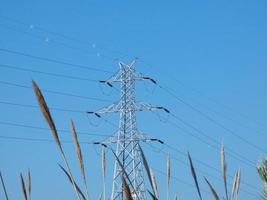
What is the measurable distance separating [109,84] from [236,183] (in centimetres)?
3384

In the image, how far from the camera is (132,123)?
32.1 metres

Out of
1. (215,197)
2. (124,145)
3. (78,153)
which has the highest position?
(124,145)

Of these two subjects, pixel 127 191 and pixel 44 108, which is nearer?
pixel 127 191

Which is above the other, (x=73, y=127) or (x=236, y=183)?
(x=73, y=127)

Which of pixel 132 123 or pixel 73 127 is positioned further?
pixel 132 123

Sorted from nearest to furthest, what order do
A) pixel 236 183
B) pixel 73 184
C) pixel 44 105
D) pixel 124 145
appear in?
pixel 44 105
pixel 73 184
pixel 236 183
pixel 124 145

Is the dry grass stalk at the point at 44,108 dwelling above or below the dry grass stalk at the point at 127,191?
above

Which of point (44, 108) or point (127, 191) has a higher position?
point (44, 108)

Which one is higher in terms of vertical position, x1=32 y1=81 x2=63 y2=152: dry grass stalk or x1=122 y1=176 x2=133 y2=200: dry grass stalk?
x1=32 y1=81 x2=63 y2=152: dry grass stalk

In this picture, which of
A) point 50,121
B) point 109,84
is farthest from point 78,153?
point 109,84

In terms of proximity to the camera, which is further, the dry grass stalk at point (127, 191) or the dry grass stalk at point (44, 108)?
the dry grass stalk at point (44, 108)

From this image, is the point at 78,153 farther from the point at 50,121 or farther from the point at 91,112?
the point at 91,112

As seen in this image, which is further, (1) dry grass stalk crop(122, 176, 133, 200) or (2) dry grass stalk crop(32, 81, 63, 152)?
(2) dry grass stalk crop(32, 81, 63, 152)

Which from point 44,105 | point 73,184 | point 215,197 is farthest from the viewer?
point 215,197
